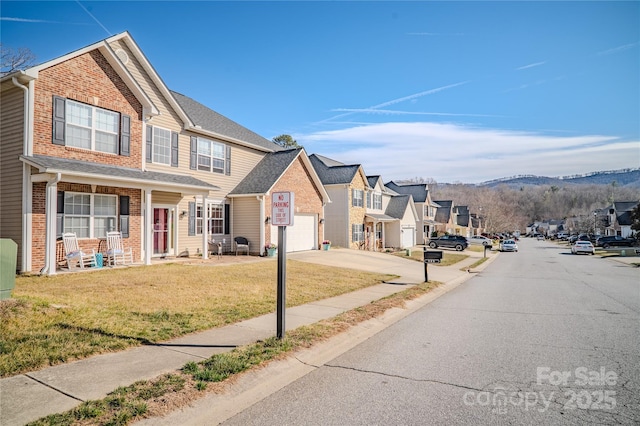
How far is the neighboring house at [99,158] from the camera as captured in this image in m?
12.8

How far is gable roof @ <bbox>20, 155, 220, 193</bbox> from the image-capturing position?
40.4 ft

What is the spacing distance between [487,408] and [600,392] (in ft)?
5.37

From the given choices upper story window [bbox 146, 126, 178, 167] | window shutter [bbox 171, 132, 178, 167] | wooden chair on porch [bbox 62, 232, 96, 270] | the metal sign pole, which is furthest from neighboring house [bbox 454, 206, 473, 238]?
the metal sign pole

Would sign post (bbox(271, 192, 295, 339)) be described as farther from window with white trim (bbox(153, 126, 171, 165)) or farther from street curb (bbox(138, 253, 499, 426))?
window with white trim (bbox(153, 126, 171, 165))

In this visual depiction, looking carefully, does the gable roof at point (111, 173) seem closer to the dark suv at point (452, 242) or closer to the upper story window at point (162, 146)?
the upper story window at point (162, 146)

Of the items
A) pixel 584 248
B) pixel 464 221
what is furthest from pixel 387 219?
pixel 464 221

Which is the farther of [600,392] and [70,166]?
[70,166]

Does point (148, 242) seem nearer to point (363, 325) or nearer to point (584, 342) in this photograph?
point (363, 325)

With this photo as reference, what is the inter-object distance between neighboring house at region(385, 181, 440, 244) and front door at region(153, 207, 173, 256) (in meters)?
35.5

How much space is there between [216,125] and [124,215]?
29.4ft

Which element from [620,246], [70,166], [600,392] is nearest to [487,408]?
[600,392]

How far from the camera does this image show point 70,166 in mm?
12891

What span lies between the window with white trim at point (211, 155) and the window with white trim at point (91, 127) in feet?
18.4

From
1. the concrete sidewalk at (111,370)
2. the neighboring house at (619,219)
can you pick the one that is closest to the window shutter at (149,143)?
the concrete sidewalk at (111,370)
